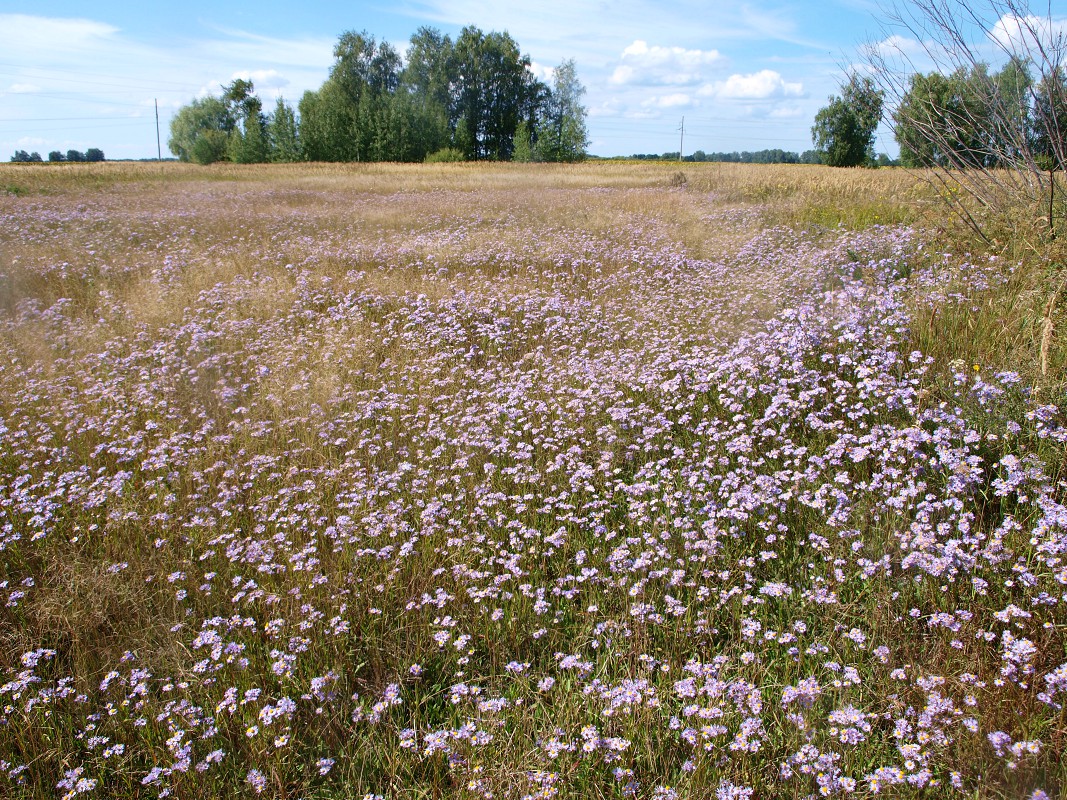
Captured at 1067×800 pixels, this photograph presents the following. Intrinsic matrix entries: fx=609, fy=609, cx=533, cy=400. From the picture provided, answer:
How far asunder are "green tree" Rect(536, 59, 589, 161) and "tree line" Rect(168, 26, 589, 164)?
0.43 ft

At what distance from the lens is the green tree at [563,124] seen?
204ft

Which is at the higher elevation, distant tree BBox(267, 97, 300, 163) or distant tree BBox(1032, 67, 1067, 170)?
distant tree BBox(267, 97, 300, 163)

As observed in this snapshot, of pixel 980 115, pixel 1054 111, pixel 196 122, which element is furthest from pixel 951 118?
pixel 196 122

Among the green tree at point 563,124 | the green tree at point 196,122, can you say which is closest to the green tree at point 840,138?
the green tree at point 563,124

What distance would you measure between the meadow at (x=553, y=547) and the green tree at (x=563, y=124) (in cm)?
5974

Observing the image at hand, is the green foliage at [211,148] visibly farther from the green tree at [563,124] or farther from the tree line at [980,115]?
the tree line at [980,115]

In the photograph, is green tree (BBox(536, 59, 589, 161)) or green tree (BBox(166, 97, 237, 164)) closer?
green tree (BBox(536, 59, 589, 161))

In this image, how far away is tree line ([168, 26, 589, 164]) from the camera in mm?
63375

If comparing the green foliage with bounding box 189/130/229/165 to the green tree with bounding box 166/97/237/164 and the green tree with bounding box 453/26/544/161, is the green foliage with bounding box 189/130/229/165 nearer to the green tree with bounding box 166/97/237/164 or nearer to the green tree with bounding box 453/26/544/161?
the green tree with bounding box 166/97/237/164

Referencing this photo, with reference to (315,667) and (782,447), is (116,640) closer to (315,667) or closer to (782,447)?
(315,667)

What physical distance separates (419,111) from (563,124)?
17.1 m

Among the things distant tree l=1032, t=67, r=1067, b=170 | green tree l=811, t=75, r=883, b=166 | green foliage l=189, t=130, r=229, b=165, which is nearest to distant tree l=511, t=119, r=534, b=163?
green tree l=811, t=75, r=883, b=166

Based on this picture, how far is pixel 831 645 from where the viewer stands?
2869mm

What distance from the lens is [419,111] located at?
70562 mm
